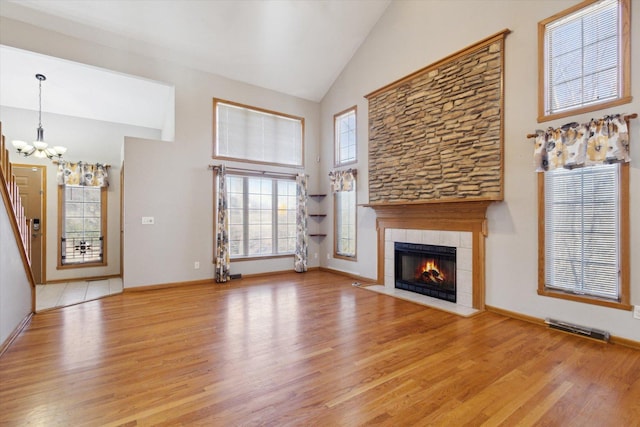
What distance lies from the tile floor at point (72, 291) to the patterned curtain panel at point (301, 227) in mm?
3351

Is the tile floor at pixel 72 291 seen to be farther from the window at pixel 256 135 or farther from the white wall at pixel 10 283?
the window at pixel 256 135

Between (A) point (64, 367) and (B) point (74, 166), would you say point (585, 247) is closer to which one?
(A) point (64, 367)

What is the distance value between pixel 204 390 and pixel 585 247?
392 cm

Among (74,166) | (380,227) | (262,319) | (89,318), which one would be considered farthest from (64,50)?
(380,227)

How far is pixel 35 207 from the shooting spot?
5.82m

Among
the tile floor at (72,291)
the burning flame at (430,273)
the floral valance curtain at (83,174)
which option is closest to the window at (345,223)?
the burning flame at (430,273)

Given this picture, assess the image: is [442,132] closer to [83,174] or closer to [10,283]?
[10,283]

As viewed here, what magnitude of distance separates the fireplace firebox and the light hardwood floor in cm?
71

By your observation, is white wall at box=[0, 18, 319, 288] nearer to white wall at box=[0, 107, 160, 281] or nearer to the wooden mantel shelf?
white wall at box=[0, 107, 160, 281]

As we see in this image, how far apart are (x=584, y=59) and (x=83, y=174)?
26.4 feet

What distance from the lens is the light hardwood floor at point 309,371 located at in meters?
1.93

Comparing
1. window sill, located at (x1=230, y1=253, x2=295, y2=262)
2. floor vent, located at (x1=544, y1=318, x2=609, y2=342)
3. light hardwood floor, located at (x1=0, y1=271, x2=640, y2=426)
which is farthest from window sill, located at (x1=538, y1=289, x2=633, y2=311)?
window sill, located at (x1=230, y1=253, x2=295, y2=262)

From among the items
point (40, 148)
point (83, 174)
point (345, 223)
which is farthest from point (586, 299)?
point (83, 174)

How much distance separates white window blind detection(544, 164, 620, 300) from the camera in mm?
3064
